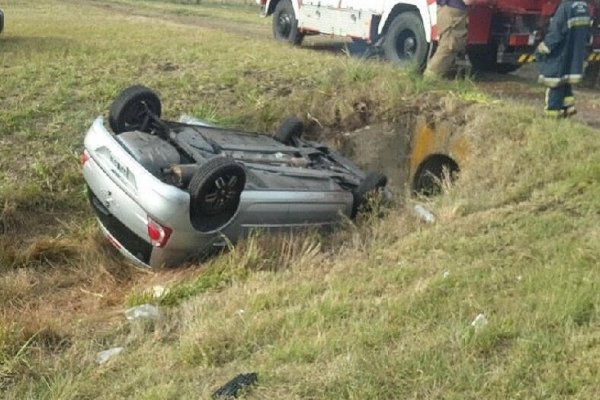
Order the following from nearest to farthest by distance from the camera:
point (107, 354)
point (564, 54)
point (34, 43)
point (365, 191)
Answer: point (107, 354)
point (365, 191)
point (564, 54)
point (34, 43)

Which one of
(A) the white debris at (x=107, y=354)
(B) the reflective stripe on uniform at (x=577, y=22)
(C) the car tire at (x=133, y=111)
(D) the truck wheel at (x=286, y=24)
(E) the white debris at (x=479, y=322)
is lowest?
(A) the white debris at (x=107, y=354)

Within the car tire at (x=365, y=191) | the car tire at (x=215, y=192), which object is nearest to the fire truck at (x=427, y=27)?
the car tire at (x=365, y=191)

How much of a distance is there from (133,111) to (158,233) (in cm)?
207

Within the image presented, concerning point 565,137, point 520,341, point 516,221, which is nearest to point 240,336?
point 520,341

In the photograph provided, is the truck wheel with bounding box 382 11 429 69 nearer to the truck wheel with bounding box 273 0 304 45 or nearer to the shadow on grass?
the truck wheel with bounding box 273 0 304 45

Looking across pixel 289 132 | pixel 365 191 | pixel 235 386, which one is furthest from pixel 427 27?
pixel 235 386

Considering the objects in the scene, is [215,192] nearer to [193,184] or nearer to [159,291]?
[193,184]

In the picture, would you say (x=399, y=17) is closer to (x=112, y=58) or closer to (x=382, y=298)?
(x=112, y=58)

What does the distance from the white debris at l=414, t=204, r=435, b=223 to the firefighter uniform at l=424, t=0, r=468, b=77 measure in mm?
4316

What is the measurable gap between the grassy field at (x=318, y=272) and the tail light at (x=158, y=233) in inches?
11.8

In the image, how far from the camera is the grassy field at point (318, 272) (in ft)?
11.9

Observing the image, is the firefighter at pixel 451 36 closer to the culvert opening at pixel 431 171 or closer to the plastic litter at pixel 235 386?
the culvert opening at pixel 431 171

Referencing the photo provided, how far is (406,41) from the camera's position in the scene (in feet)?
37.9

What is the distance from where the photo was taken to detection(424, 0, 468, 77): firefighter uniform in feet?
34.3
